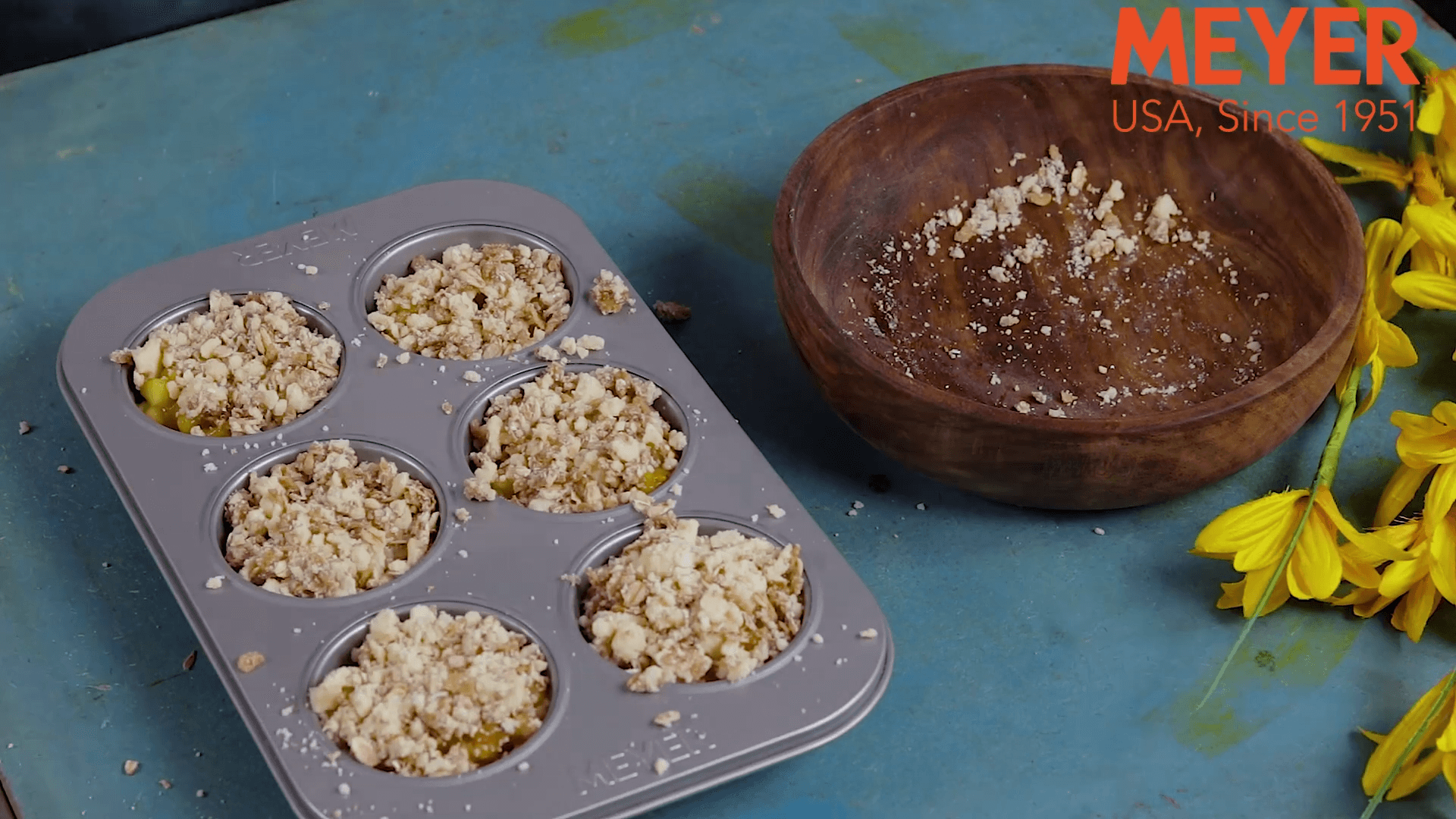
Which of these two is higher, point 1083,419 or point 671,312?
point 1083,419

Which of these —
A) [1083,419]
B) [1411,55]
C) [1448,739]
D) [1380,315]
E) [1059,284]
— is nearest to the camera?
[1448,739]

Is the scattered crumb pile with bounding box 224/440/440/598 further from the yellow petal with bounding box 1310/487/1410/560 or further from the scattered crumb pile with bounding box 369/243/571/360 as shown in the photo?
the yellow petal with bounding box 1310/487/1410/560

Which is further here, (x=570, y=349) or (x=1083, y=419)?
(x=570, y=349)

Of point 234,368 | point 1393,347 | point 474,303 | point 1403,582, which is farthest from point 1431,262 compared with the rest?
point 234,368

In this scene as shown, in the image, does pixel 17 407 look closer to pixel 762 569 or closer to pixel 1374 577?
pixel 762 569

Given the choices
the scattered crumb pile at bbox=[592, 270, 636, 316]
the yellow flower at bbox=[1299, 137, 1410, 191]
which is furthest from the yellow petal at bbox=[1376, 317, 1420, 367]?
the scattered crumb pile at bbox=[592, 270, 636, 316]

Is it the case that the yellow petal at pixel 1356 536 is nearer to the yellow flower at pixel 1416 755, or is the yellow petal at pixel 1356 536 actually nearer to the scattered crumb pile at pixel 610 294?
the yellow flower at pixel 1416 755

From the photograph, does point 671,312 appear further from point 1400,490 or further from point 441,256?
point 1400,490
